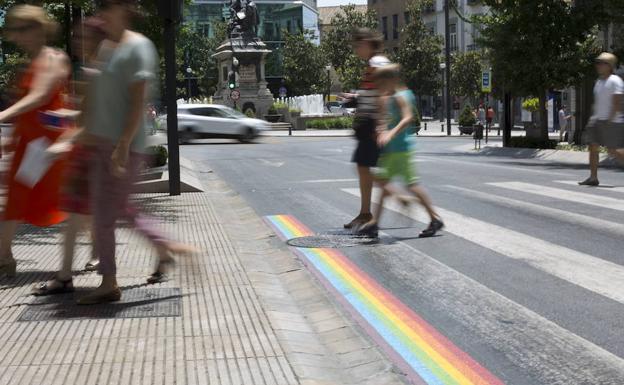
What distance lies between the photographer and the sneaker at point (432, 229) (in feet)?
27.7

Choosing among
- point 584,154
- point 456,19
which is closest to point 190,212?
point 584,154

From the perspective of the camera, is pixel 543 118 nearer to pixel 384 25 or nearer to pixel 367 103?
pixel 367 103

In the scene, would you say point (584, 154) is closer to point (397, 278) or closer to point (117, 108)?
point (397, 278)

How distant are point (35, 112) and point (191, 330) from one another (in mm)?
2105

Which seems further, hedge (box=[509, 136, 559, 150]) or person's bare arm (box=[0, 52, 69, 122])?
hedge (box=[509, 136, 559, 150])

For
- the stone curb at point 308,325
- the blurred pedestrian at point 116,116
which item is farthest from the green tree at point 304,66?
the blurred pedestrian at point 116,116

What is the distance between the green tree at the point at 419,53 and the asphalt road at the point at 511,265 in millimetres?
62806

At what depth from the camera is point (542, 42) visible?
26.2 meters

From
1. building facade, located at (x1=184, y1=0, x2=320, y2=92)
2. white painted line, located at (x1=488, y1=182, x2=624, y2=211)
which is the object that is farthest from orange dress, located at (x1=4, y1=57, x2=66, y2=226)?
building facade, located at (x1=184, y1=0, x2=320, y2=92)

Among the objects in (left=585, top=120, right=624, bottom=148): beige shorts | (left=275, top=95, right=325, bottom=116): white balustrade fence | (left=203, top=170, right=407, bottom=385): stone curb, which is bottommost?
(left=203, top=170, right=407, bottom=385): stone curb

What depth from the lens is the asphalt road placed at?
15.3 ft

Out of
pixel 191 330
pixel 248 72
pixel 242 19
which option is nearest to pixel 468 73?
pixel 248 72

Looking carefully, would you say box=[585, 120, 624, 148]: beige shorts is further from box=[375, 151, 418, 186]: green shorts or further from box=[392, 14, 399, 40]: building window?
box=[392, 14, 399, 40]: building window

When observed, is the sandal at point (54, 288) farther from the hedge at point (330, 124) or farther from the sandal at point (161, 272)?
the hedge at point (330, 124)
